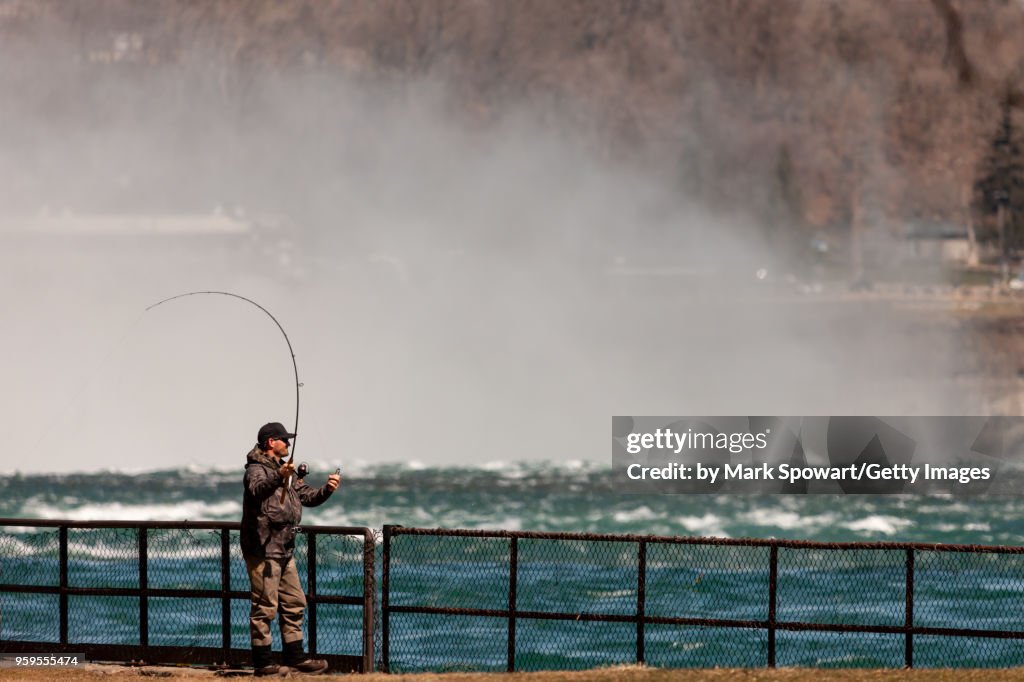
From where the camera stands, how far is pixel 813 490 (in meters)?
82.7

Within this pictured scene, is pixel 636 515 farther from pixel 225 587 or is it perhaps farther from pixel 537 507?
pixel 225 587

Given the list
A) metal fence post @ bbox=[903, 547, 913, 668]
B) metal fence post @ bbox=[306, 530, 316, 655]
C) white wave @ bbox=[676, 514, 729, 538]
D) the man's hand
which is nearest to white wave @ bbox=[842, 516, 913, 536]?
white wave @ bbox=[676, 514, 729, 538]

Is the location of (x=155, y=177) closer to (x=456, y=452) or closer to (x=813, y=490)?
(x=456, y=452)

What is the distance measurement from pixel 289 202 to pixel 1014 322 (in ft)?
185

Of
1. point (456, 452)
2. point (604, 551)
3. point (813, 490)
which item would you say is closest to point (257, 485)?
point (604, 551)

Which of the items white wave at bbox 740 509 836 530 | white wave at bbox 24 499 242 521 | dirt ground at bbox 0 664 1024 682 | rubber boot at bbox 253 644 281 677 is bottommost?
white wave at bbox 740 509 836 530

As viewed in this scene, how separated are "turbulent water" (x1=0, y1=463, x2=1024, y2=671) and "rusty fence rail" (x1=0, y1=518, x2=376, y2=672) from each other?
0.52ft

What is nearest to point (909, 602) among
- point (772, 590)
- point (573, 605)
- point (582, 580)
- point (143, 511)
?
point (772, 590)

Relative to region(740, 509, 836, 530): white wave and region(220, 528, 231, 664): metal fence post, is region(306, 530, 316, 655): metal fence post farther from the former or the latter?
region(740, 509, 836, 530): white wave

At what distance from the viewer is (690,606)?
3822 centimetres

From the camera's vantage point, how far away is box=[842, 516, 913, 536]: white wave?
2532 inches

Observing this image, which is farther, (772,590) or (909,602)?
(909,602)

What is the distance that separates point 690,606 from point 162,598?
1120 cm

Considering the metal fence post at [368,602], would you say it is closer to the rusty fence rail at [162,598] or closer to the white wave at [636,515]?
the rusty fence rail at [162,598]
